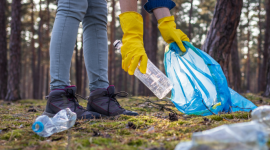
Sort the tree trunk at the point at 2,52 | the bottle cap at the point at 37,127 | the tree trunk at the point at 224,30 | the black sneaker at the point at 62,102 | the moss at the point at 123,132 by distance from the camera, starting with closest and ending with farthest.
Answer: the bottle cap at the point at 37,127 < the moss at the point at 123,132 < the black sneaker at the point at 62,102 < the tree trunk at the point at 224,30 < the tree trunk at the point at 2,52

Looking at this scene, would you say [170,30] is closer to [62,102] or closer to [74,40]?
[74,40]

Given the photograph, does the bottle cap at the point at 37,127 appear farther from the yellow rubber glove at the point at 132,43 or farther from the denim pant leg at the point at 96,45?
the yellow rubber glove at the point at 132,43

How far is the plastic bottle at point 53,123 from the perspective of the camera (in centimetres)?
116

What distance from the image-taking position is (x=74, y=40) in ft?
5.82

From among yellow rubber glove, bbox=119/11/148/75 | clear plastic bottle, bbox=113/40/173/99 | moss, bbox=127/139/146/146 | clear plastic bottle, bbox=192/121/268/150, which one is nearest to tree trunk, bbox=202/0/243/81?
clear plastic bottle, bbox=113/40/173/99

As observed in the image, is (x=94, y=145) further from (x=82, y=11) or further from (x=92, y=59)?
(x=82, y=11)

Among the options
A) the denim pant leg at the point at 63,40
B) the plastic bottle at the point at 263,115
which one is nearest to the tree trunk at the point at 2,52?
the denim pant leg at the point at 63,40

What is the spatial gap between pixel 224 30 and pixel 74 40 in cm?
256

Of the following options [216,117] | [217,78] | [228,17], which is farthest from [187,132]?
[228,17]

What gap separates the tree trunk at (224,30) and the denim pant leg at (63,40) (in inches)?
93.5

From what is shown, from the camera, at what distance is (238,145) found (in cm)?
62

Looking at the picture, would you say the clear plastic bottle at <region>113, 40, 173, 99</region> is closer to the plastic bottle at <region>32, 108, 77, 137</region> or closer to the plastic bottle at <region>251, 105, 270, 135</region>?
the plastic bottle at <region>32, 108, 77, 137</region>

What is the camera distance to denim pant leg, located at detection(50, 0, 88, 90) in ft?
5.45

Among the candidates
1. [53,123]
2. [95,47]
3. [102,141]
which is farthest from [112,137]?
[95,47]
